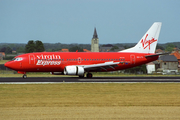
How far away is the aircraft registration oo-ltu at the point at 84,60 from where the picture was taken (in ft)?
136

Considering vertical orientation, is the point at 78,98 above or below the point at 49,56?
below

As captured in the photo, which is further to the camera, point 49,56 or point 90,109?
point 49,56

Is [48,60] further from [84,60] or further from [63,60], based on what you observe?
[84,60]

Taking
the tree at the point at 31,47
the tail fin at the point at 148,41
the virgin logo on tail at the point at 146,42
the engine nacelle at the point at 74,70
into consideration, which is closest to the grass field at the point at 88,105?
the engine nacelle at the point at 74,70

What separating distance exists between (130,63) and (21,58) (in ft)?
53.9

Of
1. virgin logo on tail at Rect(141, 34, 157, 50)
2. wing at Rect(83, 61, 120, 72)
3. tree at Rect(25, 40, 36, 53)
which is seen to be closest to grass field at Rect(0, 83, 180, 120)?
wing at Rect(83, 61, 120, 72)

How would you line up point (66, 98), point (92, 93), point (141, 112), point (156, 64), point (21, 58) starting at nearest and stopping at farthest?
point (141, 112)
point (66, 98)
point (92, 93)
point (21, 58)
point (156, 64)

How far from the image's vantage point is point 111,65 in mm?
42312

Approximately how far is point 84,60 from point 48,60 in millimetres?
5402

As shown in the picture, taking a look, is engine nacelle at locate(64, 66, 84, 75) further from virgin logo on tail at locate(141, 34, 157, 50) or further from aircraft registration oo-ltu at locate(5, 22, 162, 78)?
virgin logo on tail at locate(141, 34, 157, 50)

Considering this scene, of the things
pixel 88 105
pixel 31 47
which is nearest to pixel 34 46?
pixel 31 47

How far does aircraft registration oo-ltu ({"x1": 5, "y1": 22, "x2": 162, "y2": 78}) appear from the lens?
41.6 m

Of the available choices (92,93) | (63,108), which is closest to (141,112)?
(63,108)

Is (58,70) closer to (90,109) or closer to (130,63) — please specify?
(130,63)
